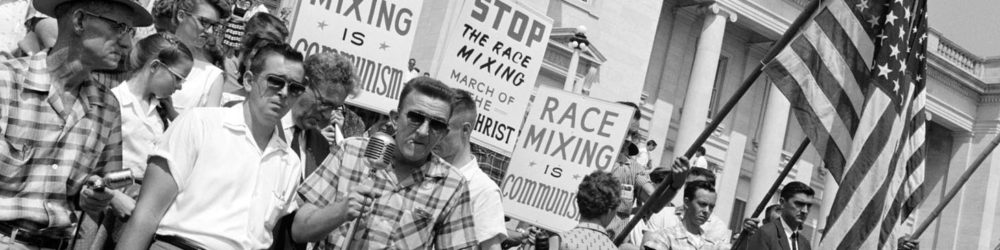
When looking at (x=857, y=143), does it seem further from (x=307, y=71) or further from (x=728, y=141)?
(x=728, y=141)

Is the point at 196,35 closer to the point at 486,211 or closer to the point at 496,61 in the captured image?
the point at 486,211

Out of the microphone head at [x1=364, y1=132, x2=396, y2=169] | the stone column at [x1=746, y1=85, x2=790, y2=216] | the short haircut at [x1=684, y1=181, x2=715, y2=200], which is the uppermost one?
the stone column at [x1=746, y1=85, x2=790, y2=216]

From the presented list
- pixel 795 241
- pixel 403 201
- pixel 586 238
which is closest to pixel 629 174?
pixel 795 241

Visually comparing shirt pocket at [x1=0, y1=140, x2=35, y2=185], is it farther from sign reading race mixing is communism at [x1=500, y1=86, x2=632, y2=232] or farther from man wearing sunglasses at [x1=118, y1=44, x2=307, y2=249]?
sign reading race mixing is communism at [x1=500, y1=86, x2=632, y2=232]

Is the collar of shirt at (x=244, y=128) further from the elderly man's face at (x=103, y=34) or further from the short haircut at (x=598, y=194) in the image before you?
the short haircut at (x=598, y=194)

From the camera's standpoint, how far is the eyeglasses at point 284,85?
16.6ft

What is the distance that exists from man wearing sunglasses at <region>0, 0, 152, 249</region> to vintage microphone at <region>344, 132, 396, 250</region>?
84cm

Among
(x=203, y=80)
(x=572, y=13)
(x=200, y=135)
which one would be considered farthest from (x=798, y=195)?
(x=572, y=13)

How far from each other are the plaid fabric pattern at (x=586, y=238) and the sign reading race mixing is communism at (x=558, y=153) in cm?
321

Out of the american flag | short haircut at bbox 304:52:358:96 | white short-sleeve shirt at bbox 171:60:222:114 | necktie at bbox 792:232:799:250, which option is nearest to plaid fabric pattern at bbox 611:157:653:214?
necktie at bbox 792:232:799:250

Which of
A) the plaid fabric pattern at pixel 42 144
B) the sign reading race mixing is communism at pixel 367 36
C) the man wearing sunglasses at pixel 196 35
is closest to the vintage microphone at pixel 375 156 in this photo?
the plaid fabric pattern at pixel 42 144

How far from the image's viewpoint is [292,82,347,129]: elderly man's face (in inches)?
215

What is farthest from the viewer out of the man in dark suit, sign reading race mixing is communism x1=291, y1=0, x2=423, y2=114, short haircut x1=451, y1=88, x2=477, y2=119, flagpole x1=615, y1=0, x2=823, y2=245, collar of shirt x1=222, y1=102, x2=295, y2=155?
the man in dark suit

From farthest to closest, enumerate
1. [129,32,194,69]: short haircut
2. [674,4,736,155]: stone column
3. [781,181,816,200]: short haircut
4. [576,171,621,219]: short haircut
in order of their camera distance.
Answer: [674,4,736,155]: stone column < [781,181,816,200]: short haircut < [576,171,621,219]: short haircut < [129,32,194,69]: short haircut
